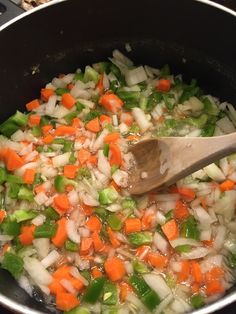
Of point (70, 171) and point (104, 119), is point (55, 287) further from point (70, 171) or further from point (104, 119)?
point (104, 119)

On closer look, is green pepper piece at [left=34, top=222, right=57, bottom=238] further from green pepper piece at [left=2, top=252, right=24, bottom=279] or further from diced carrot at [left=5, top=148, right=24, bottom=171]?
diced carrot at [left=5, top=148, right=24, bottom=171]

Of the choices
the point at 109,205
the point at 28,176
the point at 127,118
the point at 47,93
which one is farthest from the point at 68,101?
the point at 109,205

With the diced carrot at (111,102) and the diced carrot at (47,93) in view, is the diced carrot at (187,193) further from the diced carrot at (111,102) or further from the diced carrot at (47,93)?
the diced carrot at (47,93)

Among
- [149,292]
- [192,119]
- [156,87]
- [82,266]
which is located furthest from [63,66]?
[149,292]

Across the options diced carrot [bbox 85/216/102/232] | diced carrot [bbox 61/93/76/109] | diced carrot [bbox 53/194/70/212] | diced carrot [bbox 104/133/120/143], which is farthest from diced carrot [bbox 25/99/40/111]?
diced carrot [bbox 85/216/102/232]

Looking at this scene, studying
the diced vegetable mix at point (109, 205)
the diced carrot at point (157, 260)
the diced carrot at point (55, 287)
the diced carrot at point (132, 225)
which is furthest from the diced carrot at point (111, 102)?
the diced carrot at point (55, 287)

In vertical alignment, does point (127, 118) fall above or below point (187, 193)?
above
